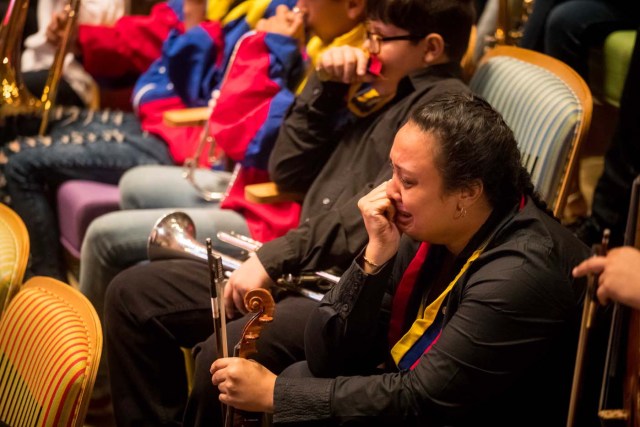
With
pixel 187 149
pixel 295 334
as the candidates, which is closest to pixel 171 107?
pixel 187 149

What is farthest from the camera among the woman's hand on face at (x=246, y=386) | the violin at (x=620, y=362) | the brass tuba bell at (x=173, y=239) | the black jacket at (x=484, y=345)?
the brass tuba bell at (x=173, y=239)

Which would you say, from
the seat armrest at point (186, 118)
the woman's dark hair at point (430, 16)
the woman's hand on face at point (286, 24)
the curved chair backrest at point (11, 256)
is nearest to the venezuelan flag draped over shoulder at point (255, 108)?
the woman's hand on face at point (286, 24)

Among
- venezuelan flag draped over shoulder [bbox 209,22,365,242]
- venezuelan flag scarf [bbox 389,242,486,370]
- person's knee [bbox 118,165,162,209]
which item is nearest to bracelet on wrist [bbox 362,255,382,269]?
venezuelan flag scarf [bbox 389,242,486,370]

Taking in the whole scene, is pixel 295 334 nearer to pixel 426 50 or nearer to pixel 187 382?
pixel 187 382

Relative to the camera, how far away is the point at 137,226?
7.34 feet

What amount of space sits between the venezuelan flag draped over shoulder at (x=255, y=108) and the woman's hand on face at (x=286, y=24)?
0.02 m

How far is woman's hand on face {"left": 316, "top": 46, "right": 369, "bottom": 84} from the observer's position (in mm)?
1957

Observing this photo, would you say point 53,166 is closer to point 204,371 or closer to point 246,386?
point 204,371

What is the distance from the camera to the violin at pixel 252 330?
1458 millimetres

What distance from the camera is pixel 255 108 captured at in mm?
2303

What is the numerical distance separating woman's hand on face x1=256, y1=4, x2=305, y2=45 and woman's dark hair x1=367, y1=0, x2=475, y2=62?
365 millimetres

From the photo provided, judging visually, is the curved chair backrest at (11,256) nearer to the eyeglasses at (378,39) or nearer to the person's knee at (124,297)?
the person's knee at (124,297)

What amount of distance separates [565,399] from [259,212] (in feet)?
3.19

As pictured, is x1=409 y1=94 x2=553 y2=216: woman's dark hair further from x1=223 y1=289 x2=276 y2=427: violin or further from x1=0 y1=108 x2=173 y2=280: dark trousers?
x1=0 y1=108 x2=173 y2=280: dark trousers
